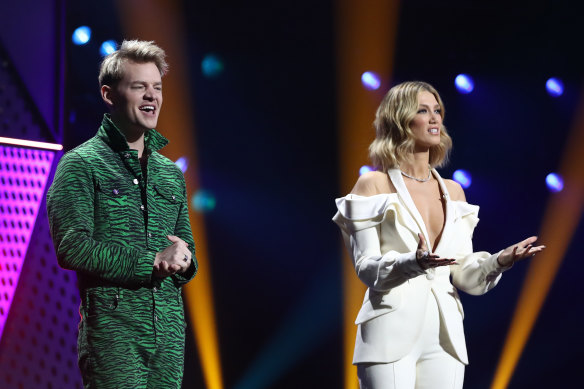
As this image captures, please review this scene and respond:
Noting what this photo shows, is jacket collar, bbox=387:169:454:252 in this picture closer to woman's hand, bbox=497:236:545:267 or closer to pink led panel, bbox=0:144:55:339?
woman's hand, bbox=497:236:545:267

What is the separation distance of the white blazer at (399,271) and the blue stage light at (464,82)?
2.32 meters

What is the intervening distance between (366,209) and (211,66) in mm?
2494

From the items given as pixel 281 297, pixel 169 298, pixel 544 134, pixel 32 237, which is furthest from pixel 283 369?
pixel 169 298

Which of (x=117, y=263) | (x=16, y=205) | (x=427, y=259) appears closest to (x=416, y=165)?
(x=427, y=259)

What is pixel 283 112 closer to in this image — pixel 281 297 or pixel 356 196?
pixel 281 297

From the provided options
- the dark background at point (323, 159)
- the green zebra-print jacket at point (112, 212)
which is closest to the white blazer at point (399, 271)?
the green zebra-print jacket at point (112, 212)

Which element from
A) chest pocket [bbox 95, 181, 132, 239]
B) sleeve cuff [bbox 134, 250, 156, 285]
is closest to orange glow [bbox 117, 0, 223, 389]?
chest pocket [bbox 95, 181, 132, 239]

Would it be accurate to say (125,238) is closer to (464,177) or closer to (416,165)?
(416,165)

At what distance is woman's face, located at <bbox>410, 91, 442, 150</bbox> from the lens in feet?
9.56

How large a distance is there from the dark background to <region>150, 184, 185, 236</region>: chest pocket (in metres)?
2.66

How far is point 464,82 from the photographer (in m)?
5.06

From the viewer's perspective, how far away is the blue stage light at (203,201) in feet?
16.0

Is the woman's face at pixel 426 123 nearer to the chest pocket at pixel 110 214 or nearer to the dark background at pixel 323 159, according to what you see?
the chest pocket at pixel 110 214

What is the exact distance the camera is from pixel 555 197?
4.97 meters
